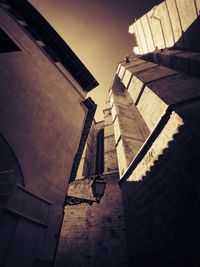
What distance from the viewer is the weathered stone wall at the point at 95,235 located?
21.1 feet

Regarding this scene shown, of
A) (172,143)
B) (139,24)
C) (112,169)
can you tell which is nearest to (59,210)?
(172,143)

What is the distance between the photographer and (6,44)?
4.93 m

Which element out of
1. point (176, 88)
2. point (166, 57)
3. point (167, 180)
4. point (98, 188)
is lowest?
point (167, 180)

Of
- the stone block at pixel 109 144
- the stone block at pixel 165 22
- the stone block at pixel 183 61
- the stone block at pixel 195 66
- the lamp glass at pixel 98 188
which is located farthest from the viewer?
the stone block at pixel 109 144

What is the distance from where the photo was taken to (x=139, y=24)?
9336mm

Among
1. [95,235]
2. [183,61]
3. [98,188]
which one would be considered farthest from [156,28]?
[95,235]

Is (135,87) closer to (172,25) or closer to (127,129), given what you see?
(127,129)

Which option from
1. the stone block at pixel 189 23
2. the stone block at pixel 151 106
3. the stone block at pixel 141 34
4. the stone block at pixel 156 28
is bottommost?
the stone block at pixel 151 106

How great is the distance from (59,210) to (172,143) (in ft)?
9.45

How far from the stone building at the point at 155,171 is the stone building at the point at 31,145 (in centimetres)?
191

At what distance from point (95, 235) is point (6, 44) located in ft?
24.0

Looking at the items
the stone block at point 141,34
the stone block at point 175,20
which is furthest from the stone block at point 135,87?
the stone block at point 141,34

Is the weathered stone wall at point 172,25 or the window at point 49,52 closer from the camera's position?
the weathered stone wall at point 172,25

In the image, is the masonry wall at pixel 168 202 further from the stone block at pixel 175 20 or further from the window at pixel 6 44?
the stone block at pixel 175 20
